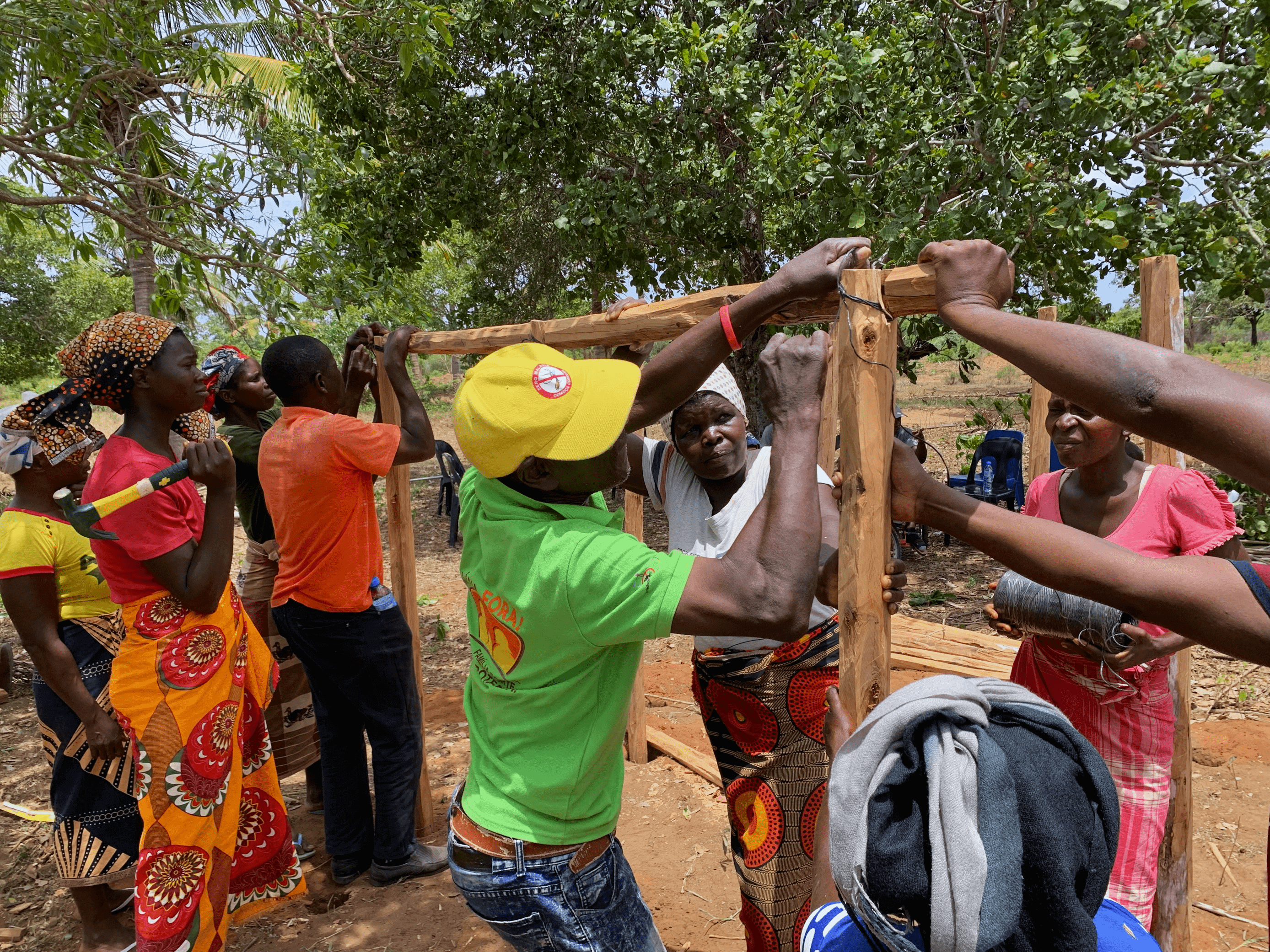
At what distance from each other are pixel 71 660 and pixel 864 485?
2.97 metres

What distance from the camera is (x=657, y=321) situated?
7.88 feet

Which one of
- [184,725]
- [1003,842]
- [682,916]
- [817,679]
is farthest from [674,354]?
[682,916]

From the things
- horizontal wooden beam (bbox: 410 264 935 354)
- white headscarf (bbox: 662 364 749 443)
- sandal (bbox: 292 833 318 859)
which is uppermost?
horizontal wooden beam (bbox: 410 264 935 354)

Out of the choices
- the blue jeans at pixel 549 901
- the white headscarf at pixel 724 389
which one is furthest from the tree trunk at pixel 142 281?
the blue jeans at pixel 549 901

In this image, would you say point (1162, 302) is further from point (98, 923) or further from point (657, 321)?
point (98, 923)

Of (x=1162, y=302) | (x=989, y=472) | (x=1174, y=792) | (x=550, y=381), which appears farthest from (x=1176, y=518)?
(x=989, y=472)

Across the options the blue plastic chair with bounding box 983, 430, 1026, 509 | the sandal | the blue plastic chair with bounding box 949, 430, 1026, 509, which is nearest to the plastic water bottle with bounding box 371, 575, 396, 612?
the sandal

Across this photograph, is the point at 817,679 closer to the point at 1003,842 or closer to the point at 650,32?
the point at 1003,842

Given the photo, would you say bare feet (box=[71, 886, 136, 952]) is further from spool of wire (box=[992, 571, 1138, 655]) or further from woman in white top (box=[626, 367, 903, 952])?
spool of wire (box=[992, 571, 1138, 655])

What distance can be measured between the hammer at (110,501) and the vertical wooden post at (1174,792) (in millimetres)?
3290

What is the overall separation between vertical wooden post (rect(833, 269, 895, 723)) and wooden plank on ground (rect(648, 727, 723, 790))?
288 centimetres

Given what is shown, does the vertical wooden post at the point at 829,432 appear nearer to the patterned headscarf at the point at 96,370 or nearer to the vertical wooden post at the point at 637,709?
the vertical wooden post at the point at 637,709

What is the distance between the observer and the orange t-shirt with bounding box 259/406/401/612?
9.93 feet

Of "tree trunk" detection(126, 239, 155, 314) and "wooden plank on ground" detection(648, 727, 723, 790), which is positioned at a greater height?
"tree trunk" detection(126, 239, 155, 314)
